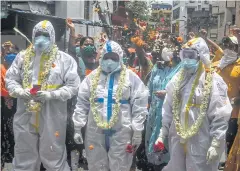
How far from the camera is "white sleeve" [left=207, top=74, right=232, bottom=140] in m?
4.88

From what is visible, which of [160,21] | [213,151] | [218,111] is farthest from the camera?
[160,21]

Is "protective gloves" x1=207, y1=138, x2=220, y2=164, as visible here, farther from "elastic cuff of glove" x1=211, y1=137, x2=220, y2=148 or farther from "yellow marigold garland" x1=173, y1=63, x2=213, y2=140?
"yellow marigold garland" x1=173, y1=63, x2=213, y2=140

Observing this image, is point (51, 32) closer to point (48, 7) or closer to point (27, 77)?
point (27, 77)

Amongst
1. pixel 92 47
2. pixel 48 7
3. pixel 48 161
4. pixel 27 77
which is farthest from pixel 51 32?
pixel 48 7

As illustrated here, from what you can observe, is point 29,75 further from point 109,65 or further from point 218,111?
point 218,111

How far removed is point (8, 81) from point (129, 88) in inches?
57.9

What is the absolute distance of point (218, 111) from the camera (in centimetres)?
491

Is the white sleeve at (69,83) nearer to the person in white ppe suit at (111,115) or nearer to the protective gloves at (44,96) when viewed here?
the protective gloves at (44,96)

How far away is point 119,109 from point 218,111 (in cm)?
112

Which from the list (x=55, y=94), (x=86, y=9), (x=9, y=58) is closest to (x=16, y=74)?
(x=55, y=94)

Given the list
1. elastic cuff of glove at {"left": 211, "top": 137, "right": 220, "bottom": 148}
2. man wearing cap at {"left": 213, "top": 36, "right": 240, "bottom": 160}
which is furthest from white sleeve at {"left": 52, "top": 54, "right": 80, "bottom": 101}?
man wearing cap at {"left": 213, "top": 36, "right": 240, "bottom": 160}

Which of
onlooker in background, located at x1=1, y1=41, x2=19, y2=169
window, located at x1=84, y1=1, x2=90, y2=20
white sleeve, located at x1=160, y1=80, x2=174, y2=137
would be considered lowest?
onlooker in background, located at x1=1, y1=41, x2=19, y2=169

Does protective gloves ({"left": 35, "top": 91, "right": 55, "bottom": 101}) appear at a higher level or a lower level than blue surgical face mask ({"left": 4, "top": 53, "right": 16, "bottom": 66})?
lower

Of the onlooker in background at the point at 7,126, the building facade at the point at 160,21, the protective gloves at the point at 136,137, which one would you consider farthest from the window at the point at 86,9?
the protective gloves at the point at 136,137
